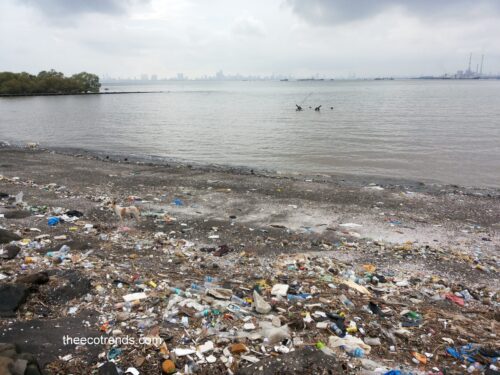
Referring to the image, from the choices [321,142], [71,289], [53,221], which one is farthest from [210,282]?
[321,142]

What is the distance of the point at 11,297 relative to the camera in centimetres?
448

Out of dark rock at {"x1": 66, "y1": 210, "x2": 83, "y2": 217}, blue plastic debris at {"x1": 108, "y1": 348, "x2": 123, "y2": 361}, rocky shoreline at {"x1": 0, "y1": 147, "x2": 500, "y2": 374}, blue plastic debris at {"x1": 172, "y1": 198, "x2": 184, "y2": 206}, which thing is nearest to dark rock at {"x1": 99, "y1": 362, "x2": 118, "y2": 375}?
rocky shoreline at {"x1": 0, "y1": 147, "x2": 500, "y2": 374}

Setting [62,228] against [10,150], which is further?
[10,150]

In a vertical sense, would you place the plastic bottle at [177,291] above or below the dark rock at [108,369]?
below

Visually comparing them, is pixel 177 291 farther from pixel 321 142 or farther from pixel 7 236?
pixel 321 142

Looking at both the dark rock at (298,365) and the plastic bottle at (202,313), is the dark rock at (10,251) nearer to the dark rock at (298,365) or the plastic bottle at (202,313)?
the plastic bottle at (202,313)

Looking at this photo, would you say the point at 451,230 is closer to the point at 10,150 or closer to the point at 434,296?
the point at 434,296

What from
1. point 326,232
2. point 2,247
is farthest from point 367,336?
point 2,247

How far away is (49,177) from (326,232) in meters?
10.5

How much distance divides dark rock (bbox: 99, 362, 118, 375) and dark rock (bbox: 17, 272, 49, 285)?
6.83ft

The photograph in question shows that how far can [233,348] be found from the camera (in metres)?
3.89

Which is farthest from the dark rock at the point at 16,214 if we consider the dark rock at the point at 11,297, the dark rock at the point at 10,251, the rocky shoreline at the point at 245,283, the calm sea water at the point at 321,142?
the calm sea water at the point at 321,142

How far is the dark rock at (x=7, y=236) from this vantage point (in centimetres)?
641

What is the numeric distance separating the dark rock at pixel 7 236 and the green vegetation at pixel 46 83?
102 metres
